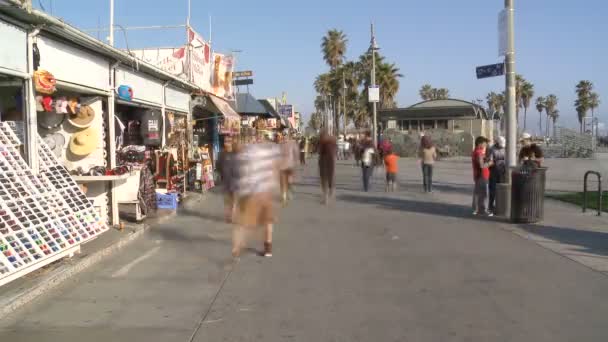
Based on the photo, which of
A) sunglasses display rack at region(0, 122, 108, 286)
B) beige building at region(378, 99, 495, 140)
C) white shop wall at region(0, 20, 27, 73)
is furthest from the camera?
beige building at region(378, 99, 495, 140)

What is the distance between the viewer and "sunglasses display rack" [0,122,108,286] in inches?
245

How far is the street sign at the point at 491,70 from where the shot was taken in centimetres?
1183

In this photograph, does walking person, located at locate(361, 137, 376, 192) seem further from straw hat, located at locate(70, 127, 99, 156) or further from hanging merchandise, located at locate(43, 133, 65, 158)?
hanging merchandise, located at locate(43, 133, 65, 158)

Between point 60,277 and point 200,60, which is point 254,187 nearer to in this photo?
point 60,277

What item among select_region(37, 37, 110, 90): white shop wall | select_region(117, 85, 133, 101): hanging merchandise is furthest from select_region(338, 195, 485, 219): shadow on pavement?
select_region(37, 37, 110, 90): white shop wall

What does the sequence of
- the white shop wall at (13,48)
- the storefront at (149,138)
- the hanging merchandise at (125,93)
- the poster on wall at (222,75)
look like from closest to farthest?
the white shop wall at (13,48), the hanging merchandise at (125,93), the storefront at (149,138), the poster on wall at (222,75)

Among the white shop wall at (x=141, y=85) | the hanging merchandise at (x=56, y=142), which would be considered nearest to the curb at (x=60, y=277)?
the hanging merchandise at (x=56, y=142)

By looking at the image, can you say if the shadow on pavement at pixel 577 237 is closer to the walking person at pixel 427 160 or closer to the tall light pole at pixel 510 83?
the tall light pole at pixel 510 83

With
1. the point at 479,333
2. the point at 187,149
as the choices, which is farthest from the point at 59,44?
the point at 187,149

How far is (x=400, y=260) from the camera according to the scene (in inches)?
307

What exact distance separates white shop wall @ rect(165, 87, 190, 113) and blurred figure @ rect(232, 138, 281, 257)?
7.36 metres

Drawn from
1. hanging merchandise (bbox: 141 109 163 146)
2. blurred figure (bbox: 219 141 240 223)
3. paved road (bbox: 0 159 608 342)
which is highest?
hanging merchandise (bbox: 141 109 163 146)

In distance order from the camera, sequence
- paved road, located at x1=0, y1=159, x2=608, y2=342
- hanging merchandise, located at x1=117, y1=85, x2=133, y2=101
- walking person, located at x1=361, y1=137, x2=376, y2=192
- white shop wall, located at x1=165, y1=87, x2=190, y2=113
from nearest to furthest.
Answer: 1. paved road, located at x1=0, y1=159, x2=608, y2=342
2. hanging merchandise, located at x1=117, y1=85, x2=133, y2=101
3. white shop wall, located at x1=165, y1=87, x2=190, y2=113
4. walking person, located at x1=361, y1=137, x2=376, y2=192

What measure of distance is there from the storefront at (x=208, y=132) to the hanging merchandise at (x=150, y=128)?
5.71 feet
